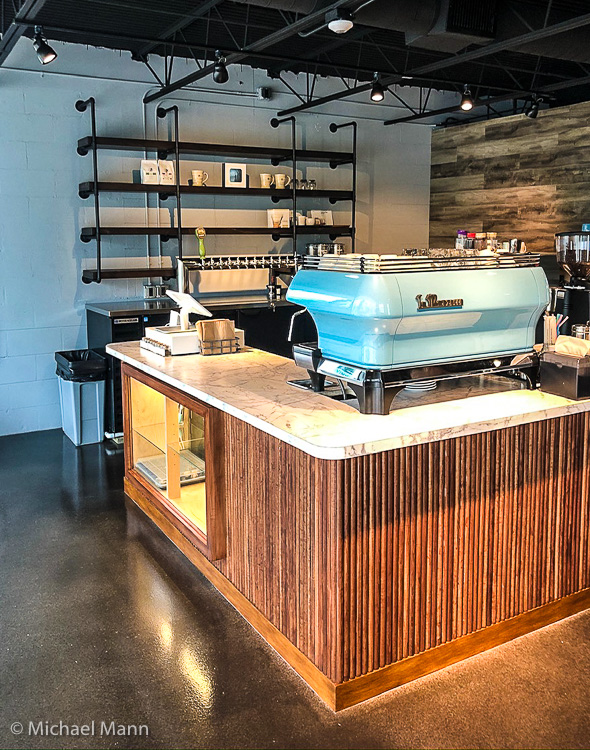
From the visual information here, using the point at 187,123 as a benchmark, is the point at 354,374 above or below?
below

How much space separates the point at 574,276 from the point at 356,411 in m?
1.88

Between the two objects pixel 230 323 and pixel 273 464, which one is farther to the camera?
pixel 230 323

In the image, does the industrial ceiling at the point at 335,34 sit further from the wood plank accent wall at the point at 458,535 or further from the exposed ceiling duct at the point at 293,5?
the wood plank accent wall at the point at 458,535

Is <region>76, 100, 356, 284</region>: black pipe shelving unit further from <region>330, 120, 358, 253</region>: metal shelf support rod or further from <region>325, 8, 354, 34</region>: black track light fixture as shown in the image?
<region>325, 8, 354, 34</region>: black track light fixture

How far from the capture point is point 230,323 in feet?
14.1

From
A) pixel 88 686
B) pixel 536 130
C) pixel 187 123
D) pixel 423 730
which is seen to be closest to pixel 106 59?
pixel 187 123

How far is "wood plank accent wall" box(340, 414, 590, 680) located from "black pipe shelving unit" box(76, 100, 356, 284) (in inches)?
171

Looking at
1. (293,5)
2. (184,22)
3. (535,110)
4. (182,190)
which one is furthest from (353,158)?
(293,5)

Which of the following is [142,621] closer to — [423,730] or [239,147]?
[423,730]

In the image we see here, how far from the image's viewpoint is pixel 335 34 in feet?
19.1

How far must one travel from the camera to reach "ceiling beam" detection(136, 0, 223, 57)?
4.80 m

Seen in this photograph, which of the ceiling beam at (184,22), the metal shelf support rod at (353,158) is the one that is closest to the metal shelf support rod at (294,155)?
the metal shelf support rod at (353,158)

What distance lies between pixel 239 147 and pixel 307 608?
17.1 ft

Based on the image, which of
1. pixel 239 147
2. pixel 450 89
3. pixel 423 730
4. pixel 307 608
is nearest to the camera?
pixel 423 730
